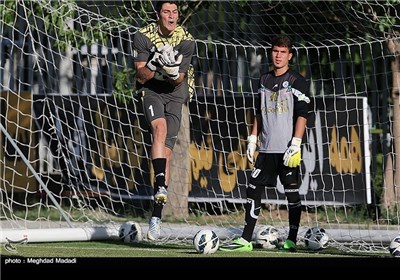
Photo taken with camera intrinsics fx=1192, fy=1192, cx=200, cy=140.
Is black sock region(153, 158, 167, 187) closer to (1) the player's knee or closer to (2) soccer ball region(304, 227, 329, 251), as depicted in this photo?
(1) the player's knee

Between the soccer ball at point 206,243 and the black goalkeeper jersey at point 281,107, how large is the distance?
1088 mm

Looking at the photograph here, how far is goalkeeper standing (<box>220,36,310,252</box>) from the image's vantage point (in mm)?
10922

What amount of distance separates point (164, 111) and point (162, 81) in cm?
28

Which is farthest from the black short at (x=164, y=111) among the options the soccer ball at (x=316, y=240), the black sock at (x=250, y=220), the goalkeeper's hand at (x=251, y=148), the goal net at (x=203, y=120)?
the goal net at (x=203, y=120)

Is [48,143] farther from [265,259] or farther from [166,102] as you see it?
[265,259]

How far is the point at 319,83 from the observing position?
15953 millimetres

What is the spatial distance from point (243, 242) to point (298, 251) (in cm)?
65

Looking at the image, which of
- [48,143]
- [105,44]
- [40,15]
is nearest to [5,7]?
[40,15]

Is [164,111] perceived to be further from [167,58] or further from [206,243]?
Answer: [206,243]

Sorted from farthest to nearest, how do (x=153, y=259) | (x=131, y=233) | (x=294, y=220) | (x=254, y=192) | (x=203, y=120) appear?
(x=203, y=120), (x=131, y=233), (x=294, y=220), (x=254, y=192), (x=153, y=259)

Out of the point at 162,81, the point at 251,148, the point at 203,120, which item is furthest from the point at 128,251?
the point at 203,120

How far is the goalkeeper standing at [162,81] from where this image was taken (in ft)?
34.8

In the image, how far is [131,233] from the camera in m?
11.8

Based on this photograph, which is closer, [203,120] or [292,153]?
[292,153]
